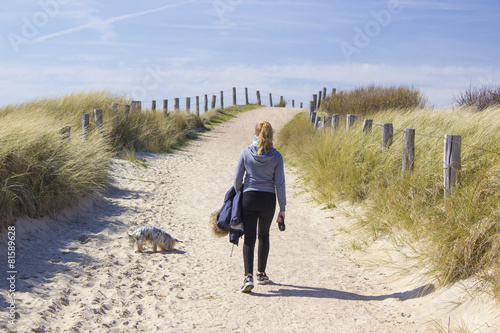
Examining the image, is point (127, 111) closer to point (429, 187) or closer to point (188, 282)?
point (188, 282)

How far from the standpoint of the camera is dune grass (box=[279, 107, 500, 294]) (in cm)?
465

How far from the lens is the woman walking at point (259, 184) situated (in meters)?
4.99

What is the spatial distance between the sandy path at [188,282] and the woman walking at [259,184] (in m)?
0.65

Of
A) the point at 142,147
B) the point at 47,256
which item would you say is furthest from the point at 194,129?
the point at 47,256

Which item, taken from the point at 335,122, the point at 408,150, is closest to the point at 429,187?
the point at 408,150

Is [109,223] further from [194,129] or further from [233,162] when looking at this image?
[194,129]

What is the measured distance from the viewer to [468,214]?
16.7 ft

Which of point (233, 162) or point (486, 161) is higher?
point (486, 161)

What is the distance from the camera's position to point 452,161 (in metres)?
5.92

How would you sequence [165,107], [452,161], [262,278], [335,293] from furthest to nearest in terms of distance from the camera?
[165,107] → [452,161] → [262,278] → [335,293]

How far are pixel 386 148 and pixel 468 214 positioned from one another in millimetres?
3602

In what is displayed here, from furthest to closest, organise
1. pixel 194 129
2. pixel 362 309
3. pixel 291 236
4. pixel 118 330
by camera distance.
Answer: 1. pixel 194 129
2. pixel 291 236
3. pixel 362 309
4. pixel 118 330

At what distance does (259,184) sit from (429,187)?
3146mm

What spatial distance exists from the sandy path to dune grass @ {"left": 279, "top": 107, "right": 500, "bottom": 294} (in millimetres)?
541
